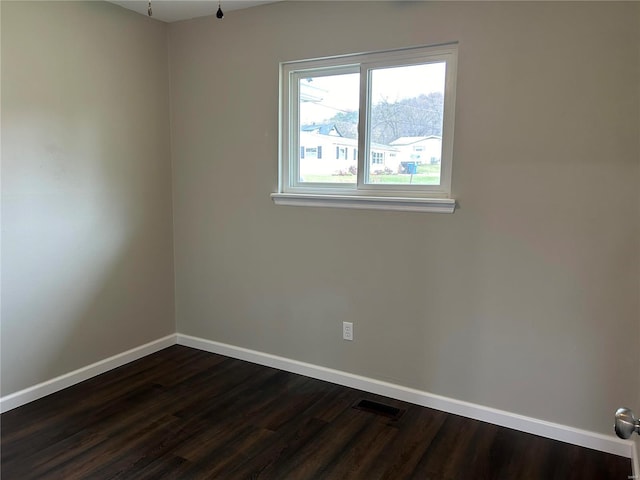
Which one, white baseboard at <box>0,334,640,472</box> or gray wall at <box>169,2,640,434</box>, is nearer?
gray wall at <box>169,2,640,434</box>

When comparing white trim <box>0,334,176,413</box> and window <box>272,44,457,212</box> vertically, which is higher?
window <box>272,44,457,212</box>

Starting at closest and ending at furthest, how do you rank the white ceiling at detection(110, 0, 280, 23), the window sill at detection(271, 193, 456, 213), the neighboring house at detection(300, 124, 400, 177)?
the window sill at detection(271, 193, 456, 213), the neighboring house at detection(300, 124, 400, 177), the white ceiling at detection(110, 0, 280, 23)

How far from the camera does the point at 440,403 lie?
2.70 m

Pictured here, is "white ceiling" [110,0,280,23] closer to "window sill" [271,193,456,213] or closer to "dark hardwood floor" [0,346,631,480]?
"window sill" [271,193,456,213]

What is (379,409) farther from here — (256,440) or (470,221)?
(470,221)

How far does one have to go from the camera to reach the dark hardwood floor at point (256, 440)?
7.01 feet

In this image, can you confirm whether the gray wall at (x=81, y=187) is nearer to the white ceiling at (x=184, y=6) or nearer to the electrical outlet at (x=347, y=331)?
the white ceiling at (x=184, y=6)

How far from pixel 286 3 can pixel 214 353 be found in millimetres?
2531

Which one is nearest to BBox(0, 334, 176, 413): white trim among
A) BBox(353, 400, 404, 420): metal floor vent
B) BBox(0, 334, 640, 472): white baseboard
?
BBox(0, 334, 640, 472): white baseboard

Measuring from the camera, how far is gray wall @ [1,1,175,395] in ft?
8.49

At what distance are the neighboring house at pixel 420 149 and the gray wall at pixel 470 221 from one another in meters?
0.16

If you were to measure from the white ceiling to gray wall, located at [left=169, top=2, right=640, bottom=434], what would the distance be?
3.4 inches

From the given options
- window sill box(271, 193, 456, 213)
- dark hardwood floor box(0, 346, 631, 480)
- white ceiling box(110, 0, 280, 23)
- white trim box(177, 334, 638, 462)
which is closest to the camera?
dark hardwood floor box(0, 346, 631, 480)

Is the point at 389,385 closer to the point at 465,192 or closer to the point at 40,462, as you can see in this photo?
the point at 465,192
